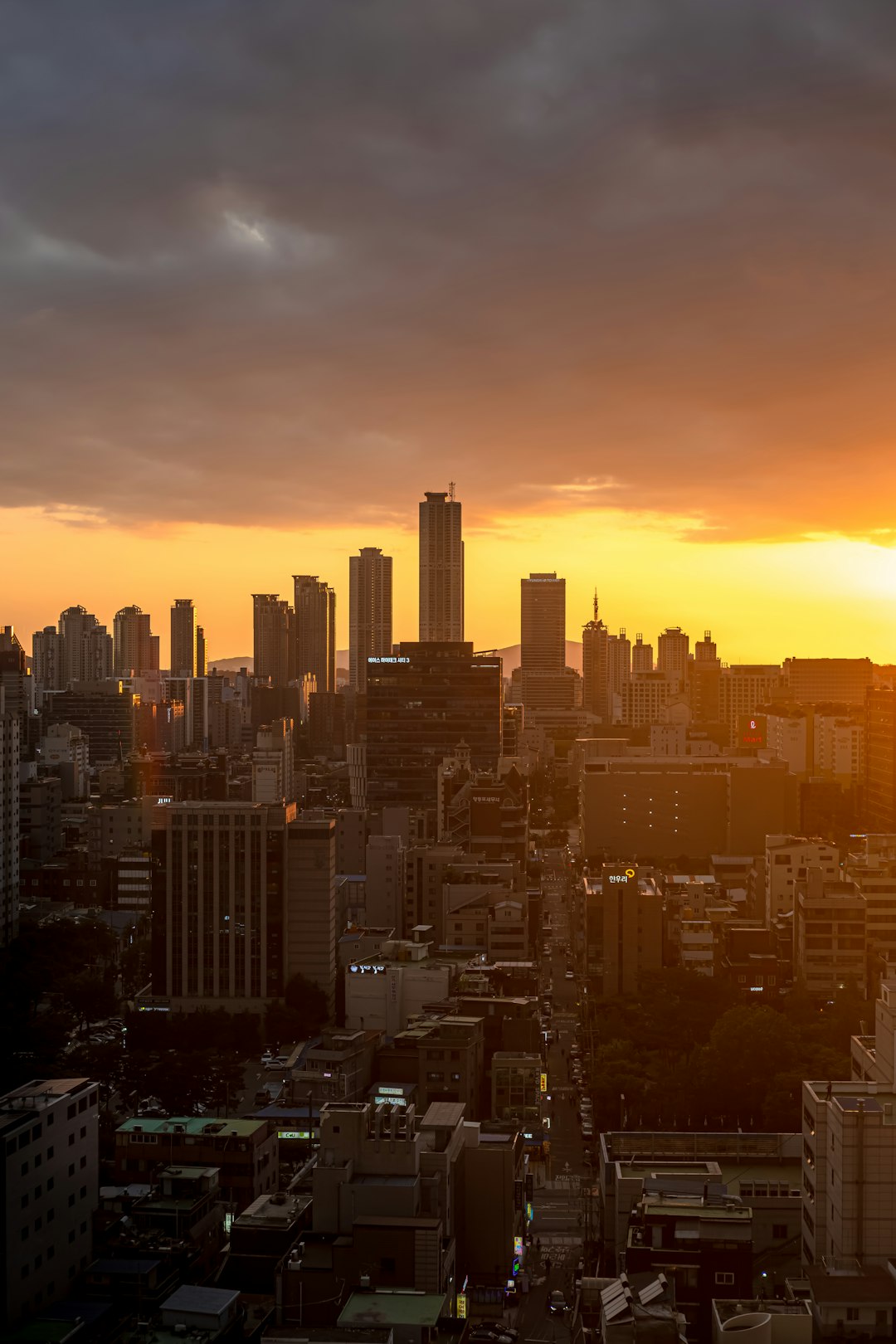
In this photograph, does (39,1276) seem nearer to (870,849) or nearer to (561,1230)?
(561,1230)

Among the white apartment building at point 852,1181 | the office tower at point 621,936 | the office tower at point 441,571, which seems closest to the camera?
the white apartment building at point 852,1181

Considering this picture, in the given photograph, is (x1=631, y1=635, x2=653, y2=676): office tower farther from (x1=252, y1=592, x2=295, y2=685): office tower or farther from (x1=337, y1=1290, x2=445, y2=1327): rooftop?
(x1=337, y1=1290, x2=445, y2=1327): rooftop

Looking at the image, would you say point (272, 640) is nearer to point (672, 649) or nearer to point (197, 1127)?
point (672, 649)

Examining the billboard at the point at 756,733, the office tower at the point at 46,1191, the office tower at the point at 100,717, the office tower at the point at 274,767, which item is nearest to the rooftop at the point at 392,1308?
the office tower at the point at 46,1191

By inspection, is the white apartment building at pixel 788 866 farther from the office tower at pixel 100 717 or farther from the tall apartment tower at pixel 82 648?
the tall apartment tower at pixel 82 648

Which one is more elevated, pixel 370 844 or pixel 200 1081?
pixel 370 844

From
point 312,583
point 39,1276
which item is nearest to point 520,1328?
point 39,1276

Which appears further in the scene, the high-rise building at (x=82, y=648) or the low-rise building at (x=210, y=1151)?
the high-rise building at (x=82, y=648)
